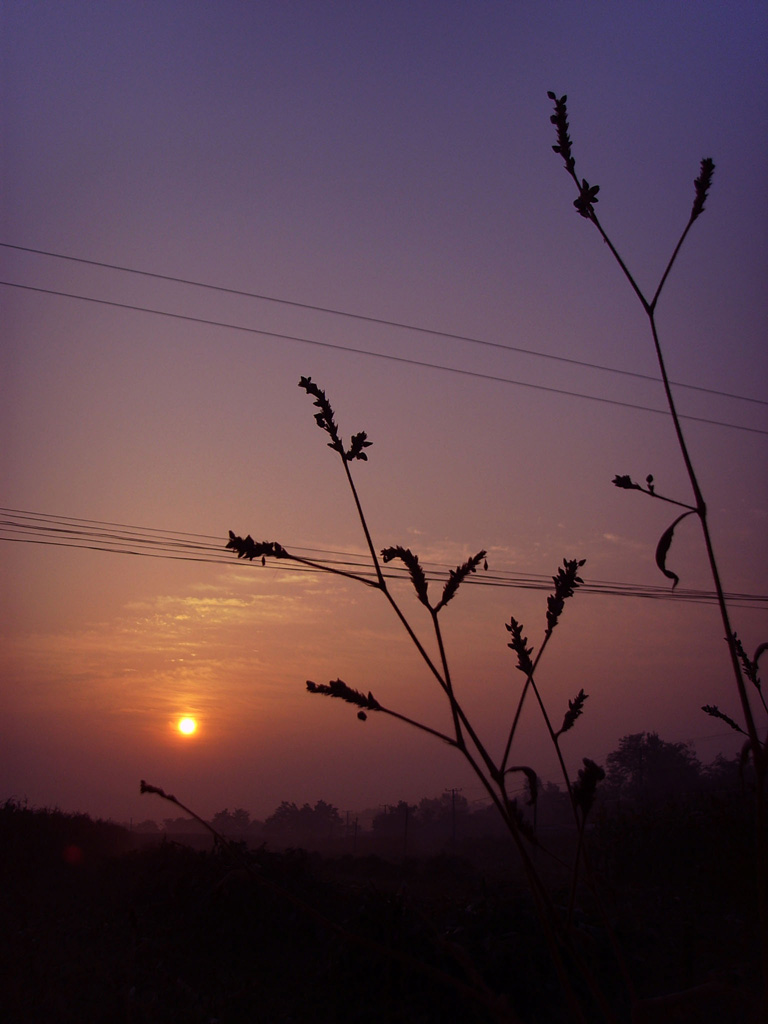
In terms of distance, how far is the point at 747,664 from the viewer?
49.1 inches

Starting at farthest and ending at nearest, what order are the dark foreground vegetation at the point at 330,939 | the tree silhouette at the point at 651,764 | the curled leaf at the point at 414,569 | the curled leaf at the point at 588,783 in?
the tree silhouette at the point at 651,764 < the dark foreground vegetation at the point at 330,939 < the curled leaf at the point at 414,569 < the curled leaf at the point at 588,783

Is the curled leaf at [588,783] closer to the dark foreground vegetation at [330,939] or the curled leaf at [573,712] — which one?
the curled leaf at [573,712]

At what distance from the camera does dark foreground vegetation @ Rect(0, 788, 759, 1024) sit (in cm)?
830

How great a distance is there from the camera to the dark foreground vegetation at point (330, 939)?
8.30 meters

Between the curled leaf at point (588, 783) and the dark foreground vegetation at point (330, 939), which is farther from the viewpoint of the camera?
the dark foreground vegetation at point (330, 939)

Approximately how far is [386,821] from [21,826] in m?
55.7

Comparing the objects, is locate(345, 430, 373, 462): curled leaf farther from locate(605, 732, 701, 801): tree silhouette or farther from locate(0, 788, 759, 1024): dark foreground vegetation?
locate(605, 732, 701, 801): tree silhouette

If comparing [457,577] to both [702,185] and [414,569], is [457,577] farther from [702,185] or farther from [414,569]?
[702,185]

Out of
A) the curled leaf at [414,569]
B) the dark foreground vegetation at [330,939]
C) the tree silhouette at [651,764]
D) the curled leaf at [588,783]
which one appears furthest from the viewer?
the tree silhouette at [651,764]

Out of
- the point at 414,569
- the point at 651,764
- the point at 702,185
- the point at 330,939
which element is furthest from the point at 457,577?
the point at 651,764

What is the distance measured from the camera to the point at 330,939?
1098 cm

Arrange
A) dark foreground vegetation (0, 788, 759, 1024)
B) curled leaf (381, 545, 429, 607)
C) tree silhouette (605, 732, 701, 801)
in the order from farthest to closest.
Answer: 1. tree silhouette (605, 732, 701, 801)
2. dark foreground vegetation (0, 788, 759, 1024)
3. curled leaf (381, 545, 429, 607)

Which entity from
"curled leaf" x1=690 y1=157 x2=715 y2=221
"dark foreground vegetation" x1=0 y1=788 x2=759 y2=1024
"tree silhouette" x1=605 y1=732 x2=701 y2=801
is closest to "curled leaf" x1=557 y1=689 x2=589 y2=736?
"curled leaf" x1=690 y1=157 x2=715 y2=221

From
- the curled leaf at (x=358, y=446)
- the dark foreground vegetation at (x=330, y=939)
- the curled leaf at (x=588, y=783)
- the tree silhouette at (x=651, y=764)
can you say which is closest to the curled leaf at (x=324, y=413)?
the curled leaf at (x=358, y=446)
